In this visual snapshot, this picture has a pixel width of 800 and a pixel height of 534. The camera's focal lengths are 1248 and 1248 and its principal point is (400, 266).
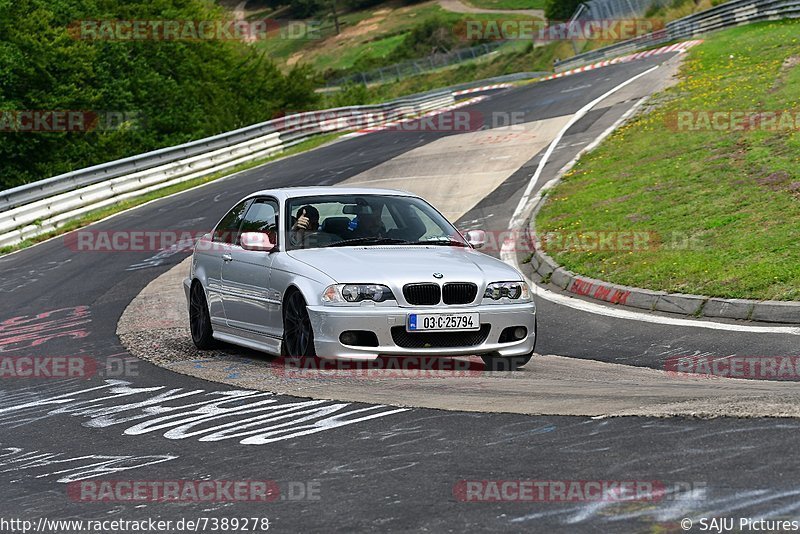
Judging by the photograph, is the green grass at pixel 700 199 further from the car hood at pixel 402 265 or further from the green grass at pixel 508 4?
the green grass at pixel 508 4

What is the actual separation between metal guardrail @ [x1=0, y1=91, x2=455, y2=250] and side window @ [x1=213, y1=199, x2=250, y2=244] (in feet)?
43.6

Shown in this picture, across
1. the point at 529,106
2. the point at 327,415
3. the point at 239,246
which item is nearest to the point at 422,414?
the point at 327,415

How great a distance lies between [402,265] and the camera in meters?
9.82

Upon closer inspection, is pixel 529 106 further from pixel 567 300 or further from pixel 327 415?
pixel 327 415

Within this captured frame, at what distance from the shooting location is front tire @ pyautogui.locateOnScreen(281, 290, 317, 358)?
9.70 metres

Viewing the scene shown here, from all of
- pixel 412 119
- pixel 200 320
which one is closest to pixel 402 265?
pixel 200 320

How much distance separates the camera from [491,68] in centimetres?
8238

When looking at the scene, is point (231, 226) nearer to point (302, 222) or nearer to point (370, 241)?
point (302, 222)

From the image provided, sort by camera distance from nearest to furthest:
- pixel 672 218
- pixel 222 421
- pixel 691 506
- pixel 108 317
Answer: pixel 691 506 → pixel 222 421 → pixel 108 317 → pixel 672 218

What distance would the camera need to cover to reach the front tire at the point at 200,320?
11.8m

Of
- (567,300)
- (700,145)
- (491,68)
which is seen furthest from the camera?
(491,68)

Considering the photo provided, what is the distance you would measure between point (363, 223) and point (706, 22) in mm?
42887

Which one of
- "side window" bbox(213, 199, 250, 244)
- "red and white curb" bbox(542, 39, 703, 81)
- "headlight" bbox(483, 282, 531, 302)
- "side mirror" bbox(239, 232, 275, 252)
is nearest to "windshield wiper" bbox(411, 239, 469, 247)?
"headlight" bbox(483, 282, 531, 302)

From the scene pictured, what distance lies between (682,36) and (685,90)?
23.4 m
